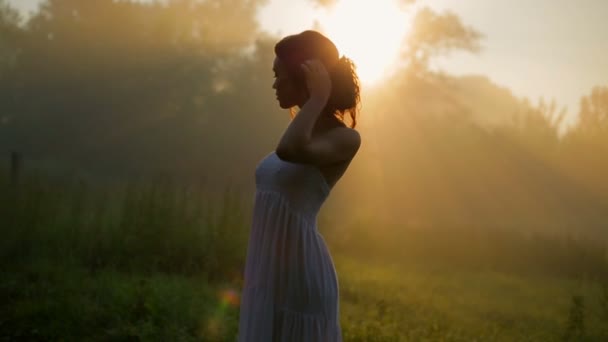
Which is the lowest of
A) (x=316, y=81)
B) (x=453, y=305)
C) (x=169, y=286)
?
(x=453, y=305)

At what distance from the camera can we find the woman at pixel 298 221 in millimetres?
2334

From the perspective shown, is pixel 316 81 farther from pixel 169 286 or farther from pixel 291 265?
pixel 169 286

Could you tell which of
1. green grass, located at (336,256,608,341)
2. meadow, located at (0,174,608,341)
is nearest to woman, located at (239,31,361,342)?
meadow, located at (0,174,608,341)

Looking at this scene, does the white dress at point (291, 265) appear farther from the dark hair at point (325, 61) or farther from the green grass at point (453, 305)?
the green grass at point (453, 305)

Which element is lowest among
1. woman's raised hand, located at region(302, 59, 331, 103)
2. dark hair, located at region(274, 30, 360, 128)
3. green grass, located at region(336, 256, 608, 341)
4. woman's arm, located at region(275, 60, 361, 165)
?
green grass, located at region(336, 256, 608, 341)

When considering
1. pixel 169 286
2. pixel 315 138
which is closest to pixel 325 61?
pixel 315 138

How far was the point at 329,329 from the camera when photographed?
2398 millimetres

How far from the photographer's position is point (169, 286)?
22.9ft

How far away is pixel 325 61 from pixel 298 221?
64 centimetres

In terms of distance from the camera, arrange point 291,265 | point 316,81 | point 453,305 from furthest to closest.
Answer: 1. point 453,305
2. point 291,265
3. point 316,81

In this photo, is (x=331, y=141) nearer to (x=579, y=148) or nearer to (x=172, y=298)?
(x=172, y=298)

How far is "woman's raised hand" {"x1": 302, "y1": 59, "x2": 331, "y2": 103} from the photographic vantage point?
7.25ft

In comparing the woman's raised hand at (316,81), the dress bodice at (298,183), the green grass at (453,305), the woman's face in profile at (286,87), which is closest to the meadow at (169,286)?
the green grass at (453,305)

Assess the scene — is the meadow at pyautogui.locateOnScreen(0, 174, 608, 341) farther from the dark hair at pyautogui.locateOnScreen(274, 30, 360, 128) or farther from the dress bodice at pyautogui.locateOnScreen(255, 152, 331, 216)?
the dark hair at pyautogui.locateOnScreen(274, 30, 360, 128)
